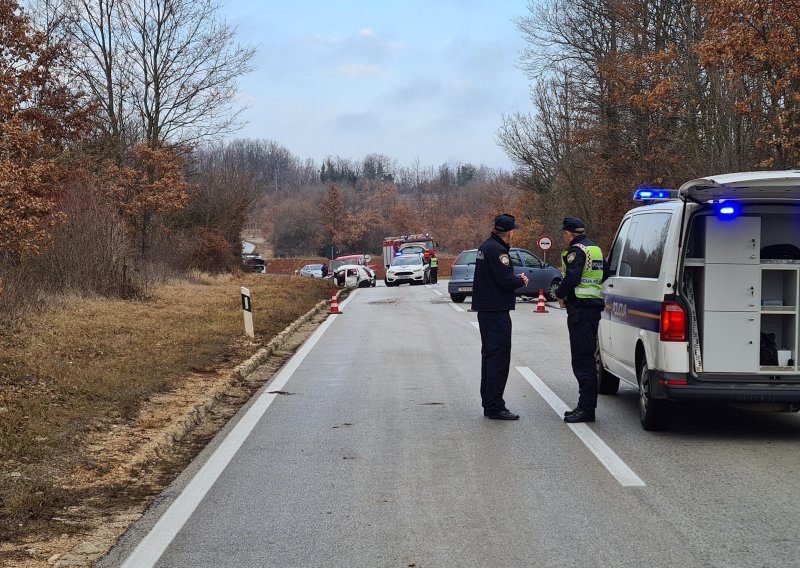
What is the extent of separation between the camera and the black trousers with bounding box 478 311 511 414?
8.80 meters

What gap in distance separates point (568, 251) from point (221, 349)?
7.06 m

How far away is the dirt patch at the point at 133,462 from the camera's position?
5.03 metres

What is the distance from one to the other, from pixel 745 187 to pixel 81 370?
762cm

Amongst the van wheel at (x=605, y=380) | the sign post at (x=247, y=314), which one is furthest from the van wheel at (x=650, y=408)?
the sign post at (x=247, y=314)

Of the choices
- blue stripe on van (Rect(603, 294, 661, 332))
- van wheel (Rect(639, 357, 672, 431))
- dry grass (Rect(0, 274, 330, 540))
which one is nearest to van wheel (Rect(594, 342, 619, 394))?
blue stripe on van (Rect(603, 294, 661, 332))

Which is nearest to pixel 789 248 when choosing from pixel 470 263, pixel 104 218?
pixel 104 218

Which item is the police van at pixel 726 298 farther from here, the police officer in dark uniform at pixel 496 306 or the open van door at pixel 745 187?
the police officer in dark uniform at pixel 496 306

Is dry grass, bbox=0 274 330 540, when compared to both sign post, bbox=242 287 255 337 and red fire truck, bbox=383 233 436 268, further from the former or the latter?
red fire truck, bbox=383 233 436 268

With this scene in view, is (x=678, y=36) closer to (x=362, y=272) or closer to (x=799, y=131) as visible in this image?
(x=799, y=131)

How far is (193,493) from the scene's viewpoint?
618cm

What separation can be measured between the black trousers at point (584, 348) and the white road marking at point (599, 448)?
0.27 m

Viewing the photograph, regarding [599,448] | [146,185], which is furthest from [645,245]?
[146,185]

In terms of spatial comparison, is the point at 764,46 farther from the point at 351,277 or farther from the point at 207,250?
the point at 351,277

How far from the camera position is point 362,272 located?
47469 mm
